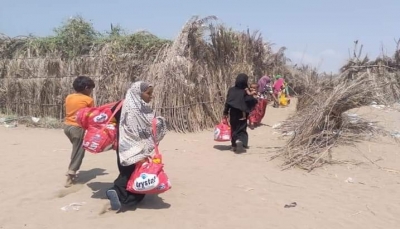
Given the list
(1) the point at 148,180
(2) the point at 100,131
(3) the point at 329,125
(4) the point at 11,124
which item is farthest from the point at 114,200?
(4) the point at 11,124

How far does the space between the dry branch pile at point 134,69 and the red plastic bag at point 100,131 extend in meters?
5.34

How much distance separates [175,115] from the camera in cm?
1012

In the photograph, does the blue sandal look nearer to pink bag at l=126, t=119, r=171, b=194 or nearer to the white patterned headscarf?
pink bag at l=126, t=119, r=171, b=194

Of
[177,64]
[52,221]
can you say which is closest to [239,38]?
[177,64]

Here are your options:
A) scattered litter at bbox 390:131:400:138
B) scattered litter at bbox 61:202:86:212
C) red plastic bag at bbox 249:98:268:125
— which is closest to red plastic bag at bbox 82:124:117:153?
scattered litter at bbox 61:202:86:212

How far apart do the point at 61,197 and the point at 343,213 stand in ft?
10.7

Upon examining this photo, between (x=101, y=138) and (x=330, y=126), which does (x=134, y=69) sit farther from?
(x=101, y=138)

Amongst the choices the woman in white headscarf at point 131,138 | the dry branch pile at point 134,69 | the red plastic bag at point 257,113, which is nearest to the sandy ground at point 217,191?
the woman in white headscarf at point 131,138

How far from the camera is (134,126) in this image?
177 inches

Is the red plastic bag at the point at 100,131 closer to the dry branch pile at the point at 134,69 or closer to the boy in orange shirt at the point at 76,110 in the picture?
the boy in orange shirt at the point at 76,110

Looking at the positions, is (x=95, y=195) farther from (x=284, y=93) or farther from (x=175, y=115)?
(x=284, y=93)

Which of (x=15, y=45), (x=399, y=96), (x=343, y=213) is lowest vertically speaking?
(x=343, y=213)

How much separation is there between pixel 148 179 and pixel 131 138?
486mm

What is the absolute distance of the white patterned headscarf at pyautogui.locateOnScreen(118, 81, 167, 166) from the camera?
4473 millimetres
